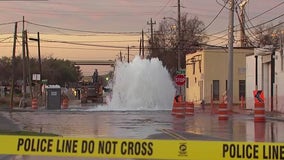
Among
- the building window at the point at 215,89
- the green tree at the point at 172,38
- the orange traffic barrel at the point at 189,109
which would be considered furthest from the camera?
the green tree at the point at 172,38

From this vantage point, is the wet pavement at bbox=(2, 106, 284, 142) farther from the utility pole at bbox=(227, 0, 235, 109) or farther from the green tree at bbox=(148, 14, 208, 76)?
the green tree at bbox=(148, 14, 208, 76)

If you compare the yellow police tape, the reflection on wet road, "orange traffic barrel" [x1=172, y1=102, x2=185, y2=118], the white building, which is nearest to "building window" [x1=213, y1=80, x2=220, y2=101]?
the white building

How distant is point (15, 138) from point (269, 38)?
75.7 metres

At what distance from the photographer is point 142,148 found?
7.02 meters

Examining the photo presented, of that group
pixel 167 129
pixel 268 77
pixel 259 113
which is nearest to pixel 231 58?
pixel 268 77

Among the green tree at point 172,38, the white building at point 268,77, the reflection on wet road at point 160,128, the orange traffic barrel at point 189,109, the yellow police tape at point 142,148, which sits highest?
the green tree at point 172,38

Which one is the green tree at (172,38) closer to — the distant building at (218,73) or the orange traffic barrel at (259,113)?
the distant building at (218,73)

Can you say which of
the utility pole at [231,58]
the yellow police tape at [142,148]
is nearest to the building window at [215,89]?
the utility pole at [231,58]

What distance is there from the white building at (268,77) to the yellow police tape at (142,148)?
31.1m

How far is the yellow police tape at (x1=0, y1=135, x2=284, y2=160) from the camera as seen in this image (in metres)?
6.89

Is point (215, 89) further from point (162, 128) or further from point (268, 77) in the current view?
point (162, 128)

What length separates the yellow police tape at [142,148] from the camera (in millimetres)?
6891

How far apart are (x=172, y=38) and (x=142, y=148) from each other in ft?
285

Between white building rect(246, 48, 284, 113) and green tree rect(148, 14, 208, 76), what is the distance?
39973 millimetres
